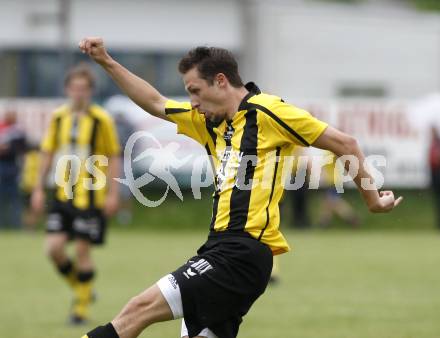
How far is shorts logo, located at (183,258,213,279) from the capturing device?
599 cm

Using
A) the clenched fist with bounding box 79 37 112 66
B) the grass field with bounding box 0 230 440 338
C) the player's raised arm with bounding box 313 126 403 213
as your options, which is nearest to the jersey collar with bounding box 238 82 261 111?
the player's raised arm with bounding box 313 126 403 213

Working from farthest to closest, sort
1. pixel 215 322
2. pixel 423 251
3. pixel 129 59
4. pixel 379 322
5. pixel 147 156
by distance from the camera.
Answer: pixel 129 59 < pixel 147 156 < pixel 423 251 < pixel 379 322 < pixel 215 322

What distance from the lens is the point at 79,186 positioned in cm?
1060

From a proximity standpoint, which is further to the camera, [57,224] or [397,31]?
[397,31]

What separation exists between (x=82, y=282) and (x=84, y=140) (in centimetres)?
132

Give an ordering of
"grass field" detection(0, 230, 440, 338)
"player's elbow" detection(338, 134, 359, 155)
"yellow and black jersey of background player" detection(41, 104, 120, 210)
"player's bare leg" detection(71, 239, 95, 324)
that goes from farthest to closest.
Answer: "yellow and black jersey of background player" detection(41, 104, 120, 210), "player's bare leg" detection(71, 239, 95, 324), "grass field" detection(0, 230, 440, 338), "player's elbow" detection(338, 134, 359, 155)

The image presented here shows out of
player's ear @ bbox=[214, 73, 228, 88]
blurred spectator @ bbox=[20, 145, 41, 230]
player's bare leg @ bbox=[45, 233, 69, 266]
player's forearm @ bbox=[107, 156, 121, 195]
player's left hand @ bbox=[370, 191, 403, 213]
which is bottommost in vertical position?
blurred spectator @ bbox=[20, 145, 41, 230]

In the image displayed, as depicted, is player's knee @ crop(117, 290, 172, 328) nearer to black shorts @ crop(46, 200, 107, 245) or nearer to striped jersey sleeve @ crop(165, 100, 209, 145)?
striped jersey sleeve @ crop(165, 100, 209, 145)

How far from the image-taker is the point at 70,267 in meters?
10.6

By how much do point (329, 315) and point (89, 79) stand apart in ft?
10.1

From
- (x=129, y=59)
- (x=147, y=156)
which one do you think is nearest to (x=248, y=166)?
(x=147, y=156)

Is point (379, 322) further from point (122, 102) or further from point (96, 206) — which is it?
point (122, 102)

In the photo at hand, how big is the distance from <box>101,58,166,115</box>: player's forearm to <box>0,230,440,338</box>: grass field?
3.23m

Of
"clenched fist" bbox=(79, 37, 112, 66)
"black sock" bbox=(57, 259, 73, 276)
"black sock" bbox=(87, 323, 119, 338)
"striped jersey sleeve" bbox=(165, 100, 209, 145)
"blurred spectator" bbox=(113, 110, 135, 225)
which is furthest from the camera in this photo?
"blurred spectator" bbox=(113, 110, 135, 225)
